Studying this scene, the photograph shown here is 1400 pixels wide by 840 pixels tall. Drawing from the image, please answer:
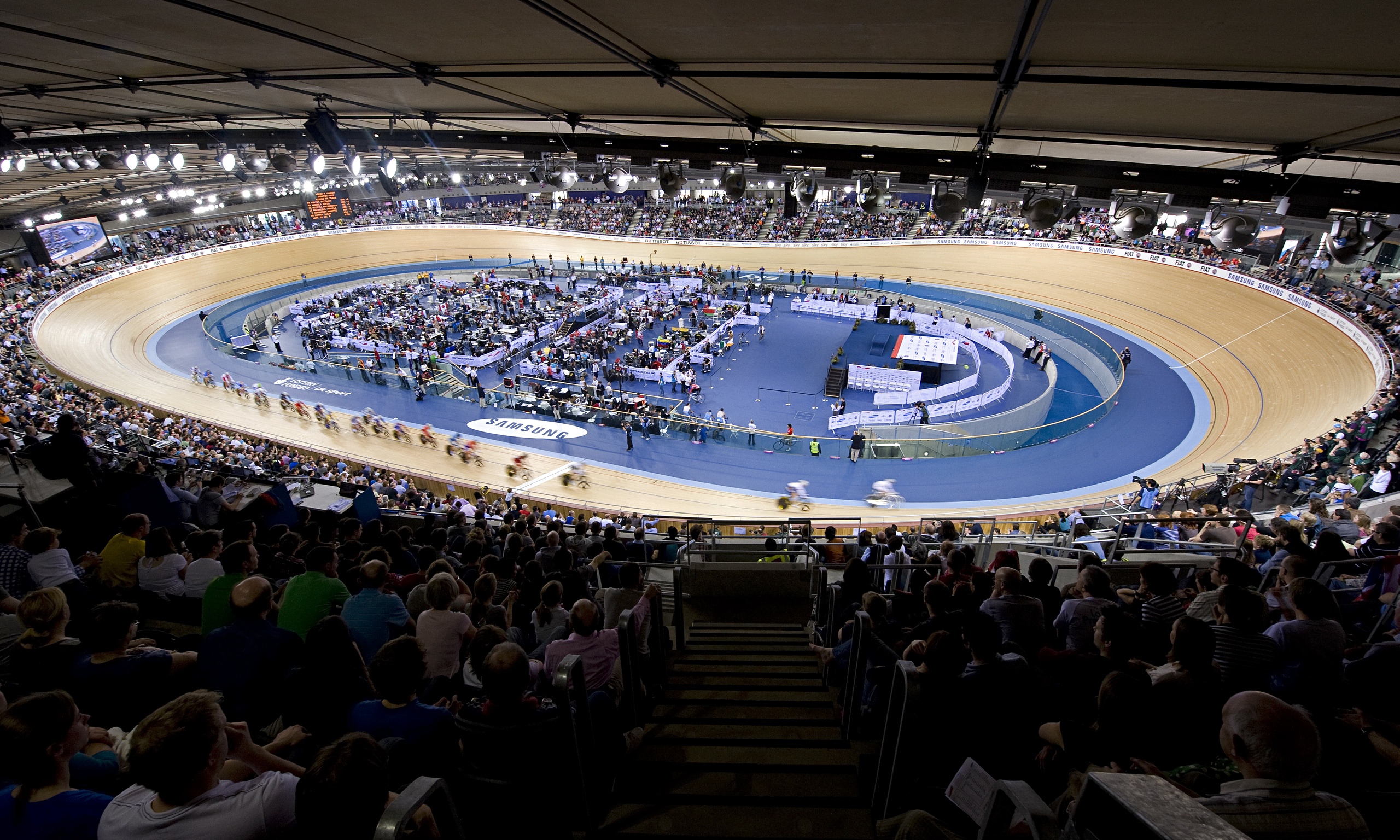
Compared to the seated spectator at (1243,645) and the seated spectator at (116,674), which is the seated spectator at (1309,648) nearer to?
the seated spectator at (1243,645)

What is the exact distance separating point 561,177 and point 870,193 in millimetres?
4847

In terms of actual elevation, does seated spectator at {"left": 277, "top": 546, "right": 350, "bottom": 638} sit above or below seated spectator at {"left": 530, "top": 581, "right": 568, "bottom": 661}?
above

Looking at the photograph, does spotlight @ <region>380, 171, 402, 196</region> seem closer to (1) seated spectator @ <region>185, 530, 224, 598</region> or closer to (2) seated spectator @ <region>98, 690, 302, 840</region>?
(1) seated spectator @ <region>185, 530, 224, 598</region>

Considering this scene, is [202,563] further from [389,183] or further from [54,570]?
[389,183]

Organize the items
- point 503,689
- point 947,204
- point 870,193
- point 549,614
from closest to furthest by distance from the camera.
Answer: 1. point 503,689
2. point 549,614
3. point 947,204
4. point 870,193

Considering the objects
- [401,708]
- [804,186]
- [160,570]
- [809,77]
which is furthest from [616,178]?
[401,708]

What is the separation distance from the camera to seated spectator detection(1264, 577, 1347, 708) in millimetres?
2553

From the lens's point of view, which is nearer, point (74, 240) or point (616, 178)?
point (616, 178)

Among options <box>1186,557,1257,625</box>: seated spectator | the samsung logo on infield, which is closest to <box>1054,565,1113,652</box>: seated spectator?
<box>1186,557,1257,625</box>: seated spectator

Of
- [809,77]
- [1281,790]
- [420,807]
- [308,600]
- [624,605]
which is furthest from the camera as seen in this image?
[809,77]

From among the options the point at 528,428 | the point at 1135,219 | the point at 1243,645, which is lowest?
the point at 528,428

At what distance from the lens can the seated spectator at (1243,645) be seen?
2.68 meters

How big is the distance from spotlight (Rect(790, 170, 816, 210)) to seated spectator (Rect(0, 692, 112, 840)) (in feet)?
29.1

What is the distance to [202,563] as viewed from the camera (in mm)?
4020
